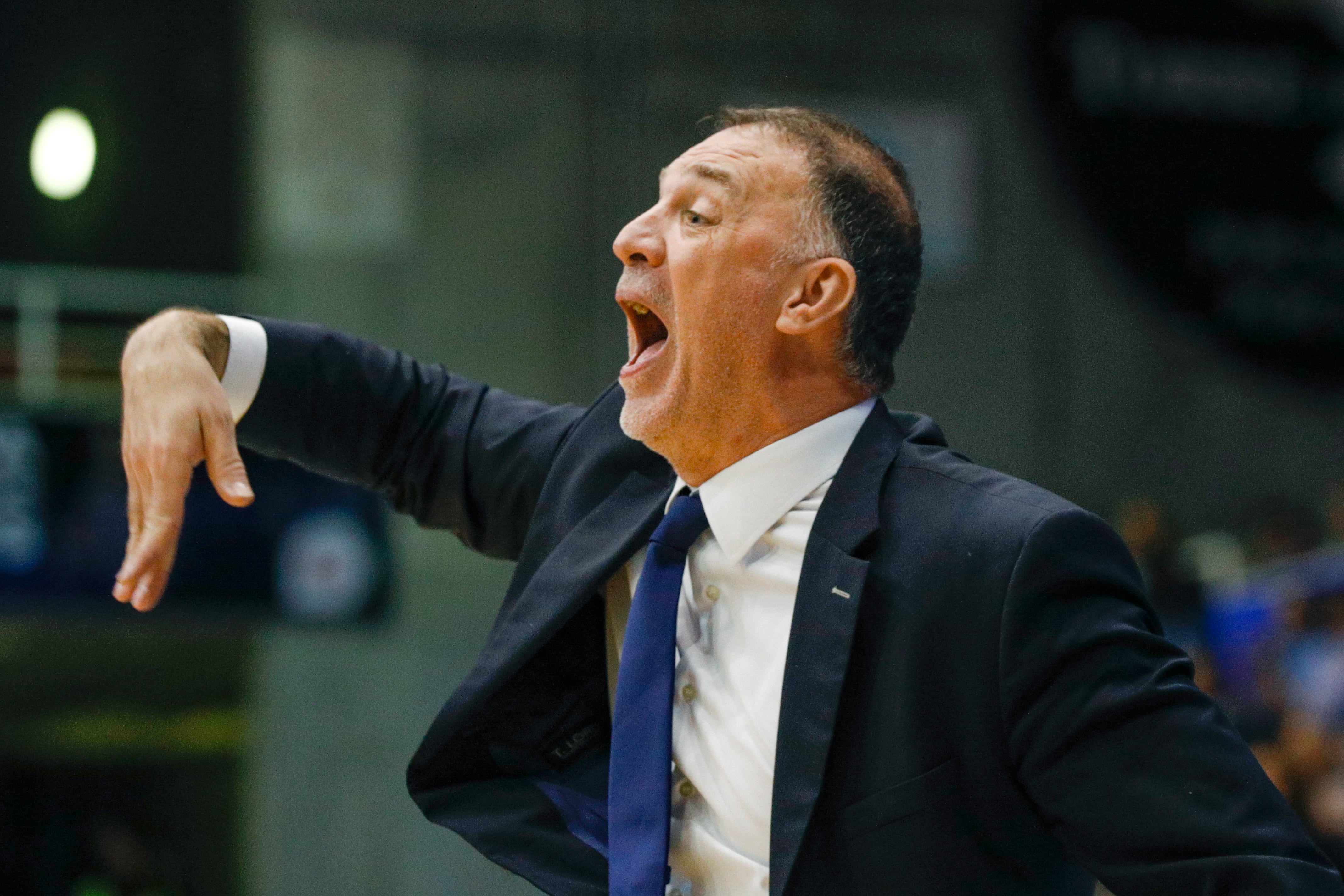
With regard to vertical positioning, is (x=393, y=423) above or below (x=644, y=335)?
below

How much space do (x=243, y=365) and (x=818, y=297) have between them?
2.61ft

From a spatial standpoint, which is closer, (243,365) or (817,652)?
(817,652)

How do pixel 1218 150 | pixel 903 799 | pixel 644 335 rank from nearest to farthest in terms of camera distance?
pixel 903 799
pixel 644 335
pixel 1218 150

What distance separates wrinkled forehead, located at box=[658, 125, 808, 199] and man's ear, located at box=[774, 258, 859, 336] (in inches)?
4.3

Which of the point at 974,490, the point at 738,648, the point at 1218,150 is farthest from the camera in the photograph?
the point at 1218,150

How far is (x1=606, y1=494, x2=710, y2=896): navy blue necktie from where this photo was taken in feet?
5.65

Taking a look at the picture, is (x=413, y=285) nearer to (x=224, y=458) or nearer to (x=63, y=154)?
(x=63, y=154)

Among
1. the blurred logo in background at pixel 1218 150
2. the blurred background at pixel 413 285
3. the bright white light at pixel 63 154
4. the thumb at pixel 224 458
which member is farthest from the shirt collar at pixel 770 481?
the blurred logo in background at pixel 1218 150

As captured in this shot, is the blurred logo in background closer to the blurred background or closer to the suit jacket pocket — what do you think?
the blurred background

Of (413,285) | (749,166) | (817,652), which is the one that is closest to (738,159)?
(749,166)

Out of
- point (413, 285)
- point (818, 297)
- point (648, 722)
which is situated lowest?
point (413, 285)

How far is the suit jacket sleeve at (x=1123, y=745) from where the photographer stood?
144cm

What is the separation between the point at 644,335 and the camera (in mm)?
2039

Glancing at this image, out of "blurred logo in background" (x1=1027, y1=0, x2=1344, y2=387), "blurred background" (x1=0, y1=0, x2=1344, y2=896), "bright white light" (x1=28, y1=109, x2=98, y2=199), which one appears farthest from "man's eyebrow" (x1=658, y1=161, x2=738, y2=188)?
"blurred logo in background" (x1=1027, y1=0, x2=1344, y2=387)
